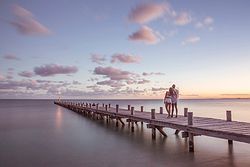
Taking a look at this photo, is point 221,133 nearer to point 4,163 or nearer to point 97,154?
point 97,154

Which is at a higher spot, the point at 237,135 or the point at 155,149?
the point at 237,135

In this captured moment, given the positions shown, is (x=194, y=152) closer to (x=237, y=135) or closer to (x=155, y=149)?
(x=155, y=149)

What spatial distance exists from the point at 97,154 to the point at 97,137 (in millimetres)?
6353

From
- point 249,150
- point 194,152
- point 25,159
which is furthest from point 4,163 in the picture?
point 249,150

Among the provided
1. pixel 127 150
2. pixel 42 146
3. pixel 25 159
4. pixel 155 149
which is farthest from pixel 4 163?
pixel 155 149

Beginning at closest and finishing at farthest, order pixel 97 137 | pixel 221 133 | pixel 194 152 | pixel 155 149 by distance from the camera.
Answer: pixel 221 133 < pixel 194 152 < pixel 155 149 < pixel 97 137

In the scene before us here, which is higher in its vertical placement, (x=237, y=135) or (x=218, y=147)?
(x=237, y=135)

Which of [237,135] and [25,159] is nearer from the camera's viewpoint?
[237,135]

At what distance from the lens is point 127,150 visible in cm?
1536

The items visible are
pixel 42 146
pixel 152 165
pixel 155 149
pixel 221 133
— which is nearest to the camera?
pixel 221 133

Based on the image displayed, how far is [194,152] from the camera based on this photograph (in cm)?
1366

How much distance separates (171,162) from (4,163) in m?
8.38

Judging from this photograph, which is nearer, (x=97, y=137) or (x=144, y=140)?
(x=144, y=140)

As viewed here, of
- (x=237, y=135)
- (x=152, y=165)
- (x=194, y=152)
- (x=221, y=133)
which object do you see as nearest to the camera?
(x=237, y=135)
